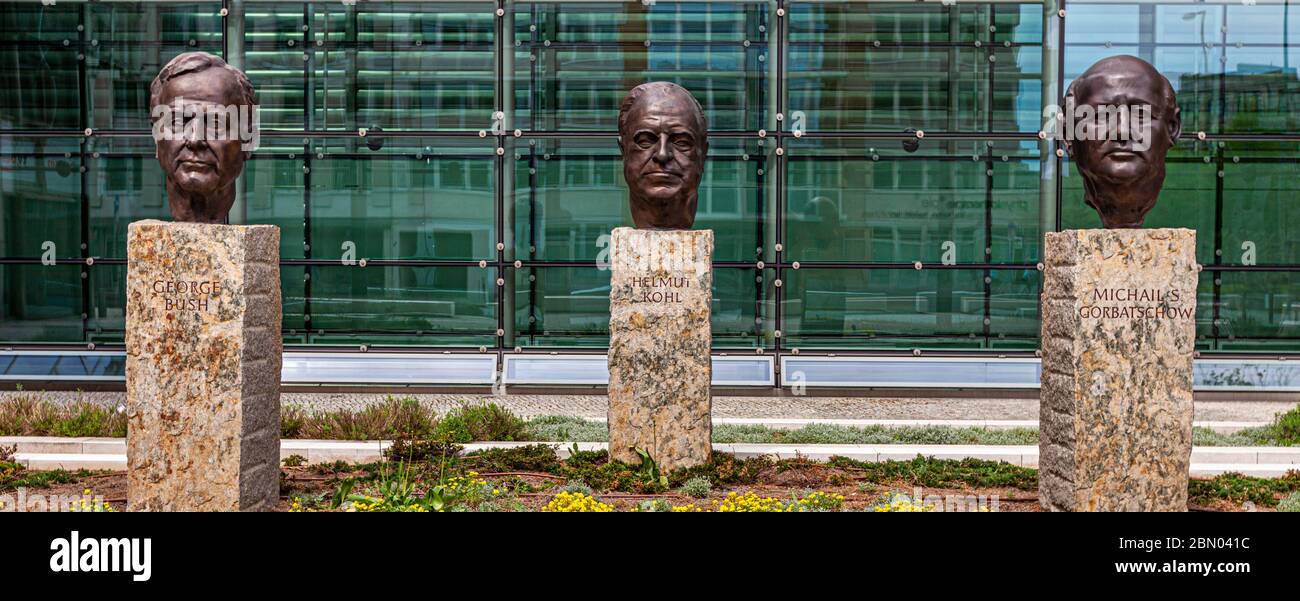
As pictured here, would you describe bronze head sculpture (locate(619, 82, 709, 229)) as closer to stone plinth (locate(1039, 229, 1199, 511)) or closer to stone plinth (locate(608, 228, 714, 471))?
stone plinth (locate(608, 228, 714, 471))

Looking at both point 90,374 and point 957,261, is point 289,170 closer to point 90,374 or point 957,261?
point 90,374

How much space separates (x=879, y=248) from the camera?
13211 millimetres

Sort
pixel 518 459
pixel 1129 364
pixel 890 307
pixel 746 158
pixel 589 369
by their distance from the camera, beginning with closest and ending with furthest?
pixel 1129 364, pixel 518 459, pixel 589 369, pixel 746 158, pixel 890 307

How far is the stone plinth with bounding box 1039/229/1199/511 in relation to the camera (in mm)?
6340

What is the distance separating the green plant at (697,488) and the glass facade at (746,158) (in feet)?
19.2

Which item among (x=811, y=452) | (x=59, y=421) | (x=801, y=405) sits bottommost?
(x=801, y=405)

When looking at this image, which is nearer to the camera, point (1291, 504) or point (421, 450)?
point (1291, 504)

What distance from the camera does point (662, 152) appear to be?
768 cm

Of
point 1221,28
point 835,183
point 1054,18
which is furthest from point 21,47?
point 1221,28

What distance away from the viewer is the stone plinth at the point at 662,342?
7.64 meters

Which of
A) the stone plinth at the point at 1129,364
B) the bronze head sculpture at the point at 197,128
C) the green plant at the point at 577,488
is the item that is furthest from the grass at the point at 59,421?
the stone plinth at the point at 1129,364

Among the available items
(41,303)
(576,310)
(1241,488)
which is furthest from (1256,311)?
(41,303)

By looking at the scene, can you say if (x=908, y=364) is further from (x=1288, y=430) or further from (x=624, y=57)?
(x=624, y=57)

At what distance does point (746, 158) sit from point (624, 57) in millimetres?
1801
